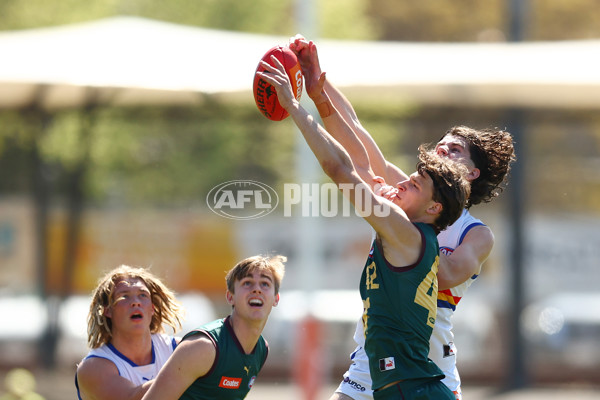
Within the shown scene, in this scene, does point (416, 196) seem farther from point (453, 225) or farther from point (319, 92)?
point (319, 92)

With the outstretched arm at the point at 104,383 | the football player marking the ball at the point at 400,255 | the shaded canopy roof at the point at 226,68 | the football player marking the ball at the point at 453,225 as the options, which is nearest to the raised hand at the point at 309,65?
the football player marking the ball at the point at 453,225

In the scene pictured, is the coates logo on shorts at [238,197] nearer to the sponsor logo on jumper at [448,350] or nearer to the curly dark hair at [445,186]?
the sponsor logo on jumper at [448,350]

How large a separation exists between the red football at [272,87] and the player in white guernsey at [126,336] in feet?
3.20

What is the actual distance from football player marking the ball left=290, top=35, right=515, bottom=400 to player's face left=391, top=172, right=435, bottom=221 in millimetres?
283

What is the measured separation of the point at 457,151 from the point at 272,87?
898 mm

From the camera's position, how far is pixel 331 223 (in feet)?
52.1

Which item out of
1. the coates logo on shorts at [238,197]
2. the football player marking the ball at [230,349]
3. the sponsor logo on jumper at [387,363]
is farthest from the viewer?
the coates logo on shorts at [238,197]

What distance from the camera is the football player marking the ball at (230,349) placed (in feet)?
11.9

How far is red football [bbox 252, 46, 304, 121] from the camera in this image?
12.9 ft

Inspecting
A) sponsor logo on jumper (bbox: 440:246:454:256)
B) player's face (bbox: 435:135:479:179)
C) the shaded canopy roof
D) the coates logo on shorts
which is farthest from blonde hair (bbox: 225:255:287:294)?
the shaded canopy roof

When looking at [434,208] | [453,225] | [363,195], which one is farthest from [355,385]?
[363,195]

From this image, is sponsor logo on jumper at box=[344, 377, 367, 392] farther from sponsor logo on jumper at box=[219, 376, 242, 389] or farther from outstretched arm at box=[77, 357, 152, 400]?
outstretched arm at box=[77, 357, 152, 400]

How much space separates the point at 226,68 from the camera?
401 inches

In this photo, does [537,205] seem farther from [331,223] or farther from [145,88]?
[145,88]
